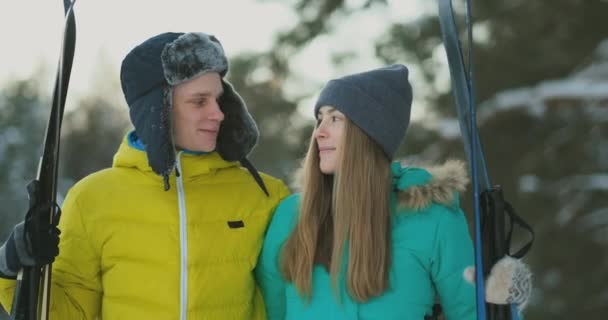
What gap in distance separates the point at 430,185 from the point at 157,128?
73 centimetres

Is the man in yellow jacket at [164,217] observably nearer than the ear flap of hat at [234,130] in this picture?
Yes

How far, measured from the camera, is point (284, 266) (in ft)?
7.46

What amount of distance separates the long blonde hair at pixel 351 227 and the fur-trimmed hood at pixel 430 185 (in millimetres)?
50

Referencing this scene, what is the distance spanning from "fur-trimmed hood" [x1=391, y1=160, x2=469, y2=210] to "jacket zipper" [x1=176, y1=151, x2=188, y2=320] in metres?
0.57

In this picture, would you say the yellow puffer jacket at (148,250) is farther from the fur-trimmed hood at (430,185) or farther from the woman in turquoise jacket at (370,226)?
the fur-trimmed hood at (430,185)

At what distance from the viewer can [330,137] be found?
7.38 ft

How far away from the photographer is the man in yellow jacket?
2.21 metres

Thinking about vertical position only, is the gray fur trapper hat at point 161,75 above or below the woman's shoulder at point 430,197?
above

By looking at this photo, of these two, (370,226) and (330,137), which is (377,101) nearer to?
(330,137)

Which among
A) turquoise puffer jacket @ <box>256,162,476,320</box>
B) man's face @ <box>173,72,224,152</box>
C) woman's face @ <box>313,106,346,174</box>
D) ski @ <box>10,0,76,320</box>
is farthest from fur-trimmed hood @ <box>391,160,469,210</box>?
ski @ <box>10,0,76,320</box>

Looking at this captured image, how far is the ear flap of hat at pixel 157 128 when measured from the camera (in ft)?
7.29

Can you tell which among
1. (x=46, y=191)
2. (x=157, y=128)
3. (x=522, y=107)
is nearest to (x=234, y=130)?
(x=157, y=128)

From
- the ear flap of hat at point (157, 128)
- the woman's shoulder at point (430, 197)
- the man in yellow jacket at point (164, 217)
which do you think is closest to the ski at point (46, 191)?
the man in yellow jacket at point (164, 217)

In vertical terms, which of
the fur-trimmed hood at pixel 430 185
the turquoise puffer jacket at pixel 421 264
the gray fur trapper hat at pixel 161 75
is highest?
the gray fur trapper hat at pixel 161 75
